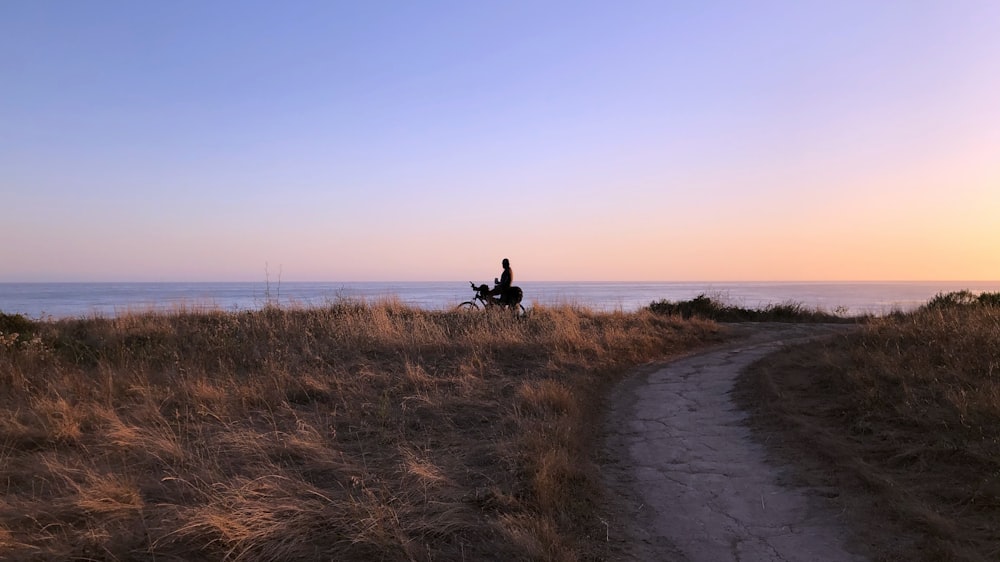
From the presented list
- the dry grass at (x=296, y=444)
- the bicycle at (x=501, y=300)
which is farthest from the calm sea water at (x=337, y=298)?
the dry grass at (x=296, y=444)

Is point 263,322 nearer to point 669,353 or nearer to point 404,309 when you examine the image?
point 404,309

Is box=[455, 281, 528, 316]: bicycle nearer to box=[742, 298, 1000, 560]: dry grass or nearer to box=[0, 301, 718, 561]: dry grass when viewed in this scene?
box=[0, 301, 718, 561]: dry grass

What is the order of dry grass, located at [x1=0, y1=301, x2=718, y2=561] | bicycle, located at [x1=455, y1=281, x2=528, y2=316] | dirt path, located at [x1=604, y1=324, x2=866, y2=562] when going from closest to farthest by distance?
1. dry grass, located at [x1=0, y1=301, x2=718, y2=561]
2. dirt path, located at [x1=604, y1=324, x2=866, y2=562]
3. bicycle, located at [x1=455, y1=281, x2=528, y2=316]

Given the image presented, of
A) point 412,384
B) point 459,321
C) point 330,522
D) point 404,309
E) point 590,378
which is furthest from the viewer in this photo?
point 404,309

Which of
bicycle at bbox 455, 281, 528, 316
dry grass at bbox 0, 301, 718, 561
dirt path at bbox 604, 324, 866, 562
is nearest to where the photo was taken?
dry grass at bbox 0, 301, 718, 561

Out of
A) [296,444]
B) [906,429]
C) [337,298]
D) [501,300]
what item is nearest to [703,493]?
[906,429]

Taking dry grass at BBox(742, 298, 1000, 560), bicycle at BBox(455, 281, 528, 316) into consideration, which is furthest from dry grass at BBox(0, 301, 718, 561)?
bicycle at BBox(455, 281, 528, 316)

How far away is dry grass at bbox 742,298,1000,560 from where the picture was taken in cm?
429

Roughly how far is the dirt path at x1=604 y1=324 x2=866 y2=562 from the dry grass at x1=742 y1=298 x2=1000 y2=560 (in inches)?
13.6

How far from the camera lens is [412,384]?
8531 mm

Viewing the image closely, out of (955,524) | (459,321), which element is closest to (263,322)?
(459,321)

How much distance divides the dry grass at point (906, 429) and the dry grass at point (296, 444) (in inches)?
90.3

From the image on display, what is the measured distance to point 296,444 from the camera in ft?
18.1

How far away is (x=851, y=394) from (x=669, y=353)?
5937mm
